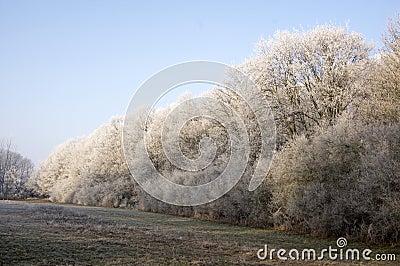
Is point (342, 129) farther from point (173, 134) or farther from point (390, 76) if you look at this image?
point (173, 134)

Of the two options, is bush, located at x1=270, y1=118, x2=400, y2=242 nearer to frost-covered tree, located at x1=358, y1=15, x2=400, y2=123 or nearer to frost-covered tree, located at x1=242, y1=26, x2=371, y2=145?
frost-covered tree, located at x1=358, y1=15, x2=400, y2=123

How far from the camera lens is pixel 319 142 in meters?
17.5

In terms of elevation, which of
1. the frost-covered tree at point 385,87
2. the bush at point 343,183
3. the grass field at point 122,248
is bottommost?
the grass field at point 122,248

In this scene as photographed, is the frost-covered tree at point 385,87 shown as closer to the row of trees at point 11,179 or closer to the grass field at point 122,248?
the grass field at point 122,248

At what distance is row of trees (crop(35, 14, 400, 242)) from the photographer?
47.1 feet

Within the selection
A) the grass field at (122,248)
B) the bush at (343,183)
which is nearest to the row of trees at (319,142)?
the bush at (343,183)

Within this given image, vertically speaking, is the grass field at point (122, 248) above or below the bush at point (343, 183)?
below

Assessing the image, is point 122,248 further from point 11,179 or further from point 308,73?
point 11,179

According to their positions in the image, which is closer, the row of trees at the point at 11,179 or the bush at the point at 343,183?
the bush at the point at 343,183

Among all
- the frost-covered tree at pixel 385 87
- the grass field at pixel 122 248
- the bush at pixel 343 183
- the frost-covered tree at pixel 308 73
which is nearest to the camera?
the grass field at pixel 122 248

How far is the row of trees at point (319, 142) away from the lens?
47.1ft

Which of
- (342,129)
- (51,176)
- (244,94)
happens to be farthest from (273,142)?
(51,176)

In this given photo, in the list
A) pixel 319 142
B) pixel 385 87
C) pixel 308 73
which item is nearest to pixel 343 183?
pixel 319 142

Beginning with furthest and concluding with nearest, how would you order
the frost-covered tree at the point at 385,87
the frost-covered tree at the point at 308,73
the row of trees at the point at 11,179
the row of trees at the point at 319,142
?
the row of trees at the point at 11,179
the frost-covered tree at the point at 308,73
the frost-covered tree at the point at 385,87
the row of trees at the point at 319,142
